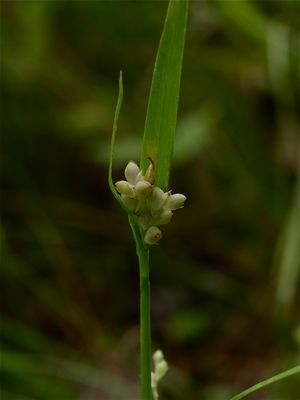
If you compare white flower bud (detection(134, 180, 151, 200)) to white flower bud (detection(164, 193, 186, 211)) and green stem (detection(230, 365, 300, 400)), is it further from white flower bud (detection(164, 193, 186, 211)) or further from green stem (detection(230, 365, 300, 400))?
green stem (detection(230, 365, 300, 400))

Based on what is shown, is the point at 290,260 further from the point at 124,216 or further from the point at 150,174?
the point at 150,174

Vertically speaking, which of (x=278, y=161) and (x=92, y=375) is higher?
(x=278, y=161)

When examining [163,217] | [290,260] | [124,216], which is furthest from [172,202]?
[124,216]

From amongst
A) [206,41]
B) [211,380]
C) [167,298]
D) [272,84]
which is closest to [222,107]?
[272,84]

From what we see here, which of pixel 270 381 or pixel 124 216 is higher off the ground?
pixel 124 216

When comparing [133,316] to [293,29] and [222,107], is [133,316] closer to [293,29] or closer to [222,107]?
[222,107]

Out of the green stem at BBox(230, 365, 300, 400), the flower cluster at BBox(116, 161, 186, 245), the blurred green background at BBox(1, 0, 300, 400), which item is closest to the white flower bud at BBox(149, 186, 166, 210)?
the flower cluster at BBox(116, 161, 186, 245)
